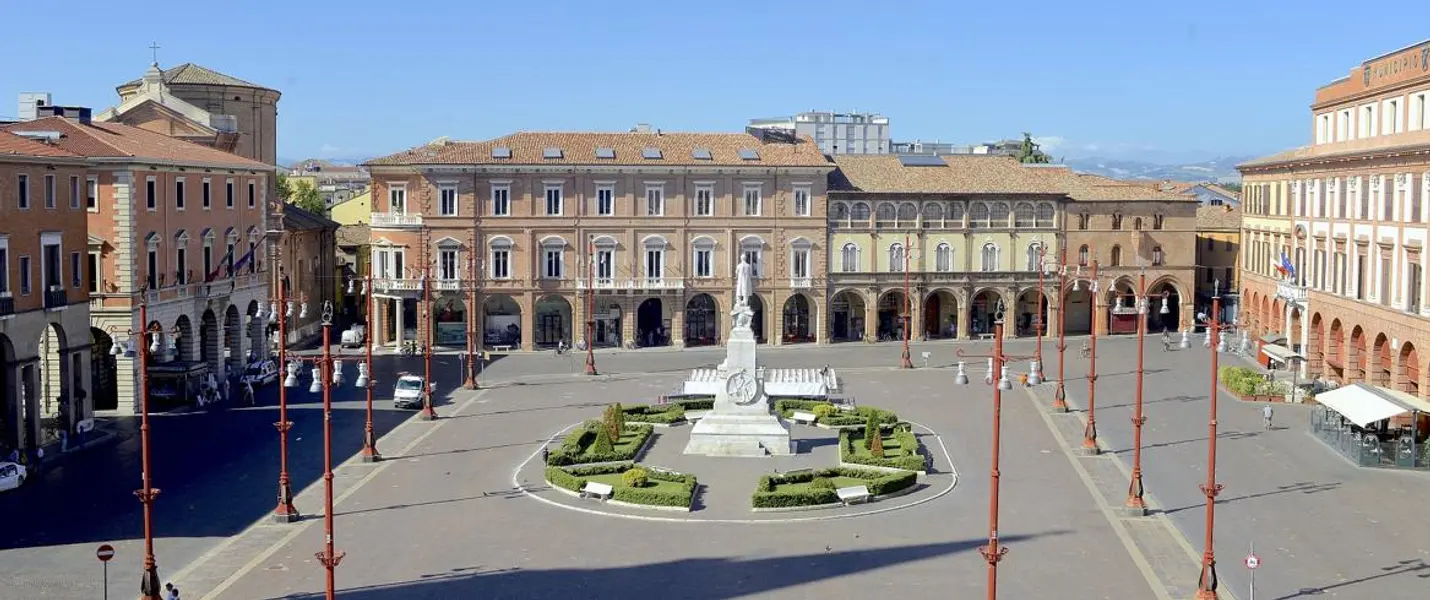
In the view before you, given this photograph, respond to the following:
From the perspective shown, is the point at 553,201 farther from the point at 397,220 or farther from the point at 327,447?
the point at 327,447

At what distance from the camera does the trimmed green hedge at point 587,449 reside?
4850 centimetres

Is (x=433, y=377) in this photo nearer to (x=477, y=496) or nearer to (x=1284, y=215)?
(x=477, y=496)

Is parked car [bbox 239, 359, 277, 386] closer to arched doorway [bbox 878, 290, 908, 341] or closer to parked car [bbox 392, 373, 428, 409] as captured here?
parked car [bbox 392, 373, 428, 409]

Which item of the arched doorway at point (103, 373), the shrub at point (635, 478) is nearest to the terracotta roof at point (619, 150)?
the arched doorway at point (103, 373)

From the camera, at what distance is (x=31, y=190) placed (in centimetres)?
5222

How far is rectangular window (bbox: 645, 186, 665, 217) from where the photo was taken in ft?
293

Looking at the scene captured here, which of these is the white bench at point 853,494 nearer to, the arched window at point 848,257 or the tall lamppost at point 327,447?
the tall lamppost at point 327,447

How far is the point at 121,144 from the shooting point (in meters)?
65.5

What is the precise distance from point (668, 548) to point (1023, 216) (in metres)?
61.7

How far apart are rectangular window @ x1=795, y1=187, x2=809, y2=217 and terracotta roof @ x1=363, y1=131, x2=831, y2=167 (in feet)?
6.00

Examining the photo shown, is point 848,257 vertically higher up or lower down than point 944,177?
lower down

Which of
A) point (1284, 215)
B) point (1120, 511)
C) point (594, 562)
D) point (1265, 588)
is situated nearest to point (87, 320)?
point (594, 562)

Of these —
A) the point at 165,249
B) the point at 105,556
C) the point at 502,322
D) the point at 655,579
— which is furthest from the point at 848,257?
A: the point at 105,556

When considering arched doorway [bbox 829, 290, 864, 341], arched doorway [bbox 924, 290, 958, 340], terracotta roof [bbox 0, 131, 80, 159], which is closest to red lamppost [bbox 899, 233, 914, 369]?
arched doorway [bbox 924, 290, 958, 340]
